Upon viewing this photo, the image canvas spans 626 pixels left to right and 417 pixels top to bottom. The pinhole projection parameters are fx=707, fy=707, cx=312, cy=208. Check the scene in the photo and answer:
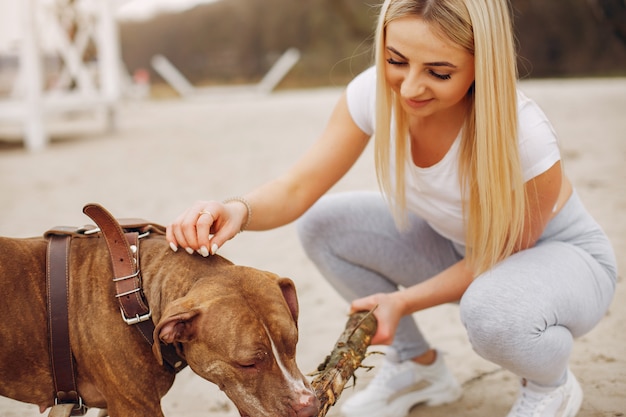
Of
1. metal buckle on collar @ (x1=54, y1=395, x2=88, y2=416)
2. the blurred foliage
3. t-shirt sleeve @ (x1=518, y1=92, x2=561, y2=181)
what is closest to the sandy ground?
metal buckle on collar @ (x1=54, y1=395, x2=88, y2=416)

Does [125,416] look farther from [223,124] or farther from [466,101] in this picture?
[223,124]

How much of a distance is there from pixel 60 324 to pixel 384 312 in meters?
1.18

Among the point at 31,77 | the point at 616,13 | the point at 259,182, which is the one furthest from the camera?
the point at 31,77

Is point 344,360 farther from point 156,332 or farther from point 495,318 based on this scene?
point 156,332

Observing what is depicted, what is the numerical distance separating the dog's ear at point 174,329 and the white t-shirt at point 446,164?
117 centimetres

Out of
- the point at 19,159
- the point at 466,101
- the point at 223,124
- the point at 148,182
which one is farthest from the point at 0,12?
the point at 466,101

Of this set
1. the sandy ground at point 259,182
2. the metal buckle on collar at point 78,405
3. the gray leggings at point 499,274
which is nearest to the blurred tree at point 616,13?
the sandy ground at point 259,182

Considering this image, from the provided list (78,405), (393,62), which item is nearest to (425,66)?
(393,62)

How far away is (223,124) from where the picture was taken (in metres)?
14.0

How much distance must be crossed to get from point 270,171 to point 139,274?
237 inches

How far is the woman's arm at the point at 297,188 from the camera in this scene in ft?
8.25

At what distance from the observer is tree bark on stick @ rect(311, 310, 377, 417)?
239cm

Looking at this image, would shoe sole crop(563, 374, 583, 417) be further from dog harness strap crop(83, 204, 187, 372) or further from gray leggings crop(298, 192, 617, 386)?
dog harness strap crop(83, 204, 187, 372)

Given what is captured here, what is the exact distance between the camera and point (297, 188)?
9.62 feet
